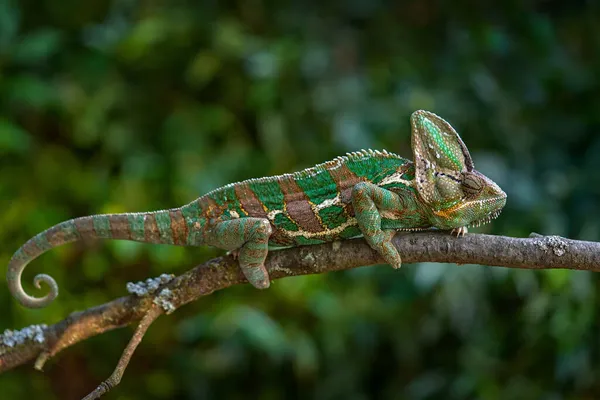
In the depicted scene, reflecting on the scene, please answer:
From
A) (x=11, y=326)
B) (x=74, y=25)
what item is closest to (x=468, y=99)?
(x=74, y=25)

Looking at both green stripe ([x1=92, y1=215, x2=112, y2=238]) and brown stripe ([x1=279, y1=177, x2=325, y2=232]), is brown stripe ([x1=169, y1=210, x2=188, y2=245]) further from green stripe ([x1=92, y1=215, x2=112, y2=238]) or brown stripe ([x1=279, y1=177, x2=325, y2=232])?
brown stripe ([x1=279, y1=177, x2=325, y2=232])

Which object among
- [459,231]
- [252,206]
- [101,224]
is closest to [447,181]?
[459,231]

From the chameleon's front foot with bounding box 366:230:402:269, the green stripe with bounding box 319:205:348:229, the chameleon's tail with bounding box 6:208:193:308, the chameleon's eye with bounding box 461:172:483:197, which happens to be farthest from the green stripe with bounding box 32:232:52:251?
the chameleon's eye with bounding box 461:172:483:197

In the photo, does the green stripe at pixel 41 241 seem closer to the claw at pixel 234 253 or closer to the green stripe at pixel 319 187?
the claw at pixel 234 253

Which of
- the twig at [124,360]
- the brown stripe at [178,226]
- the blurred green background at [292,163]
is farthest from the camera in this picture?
the blurred green background at [292,163]

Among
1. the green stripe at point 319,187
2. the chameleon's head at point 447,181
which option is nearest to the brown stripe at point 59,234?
the green stripe at point 319,187

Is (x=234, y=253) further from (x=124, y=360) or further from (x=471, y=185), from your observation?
(x=471, y=185)

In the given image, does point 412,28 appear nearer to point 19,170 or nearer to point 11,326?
point 19,170
